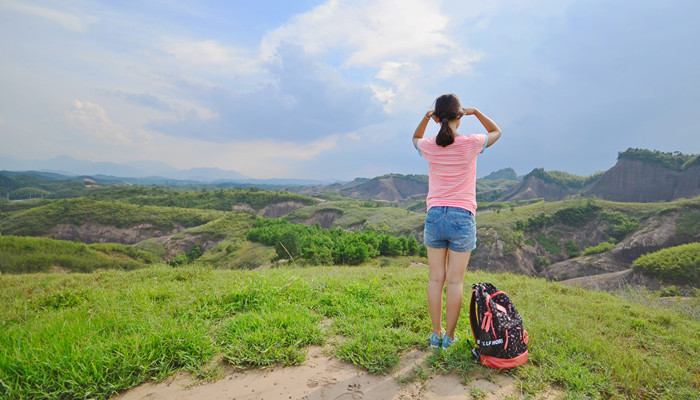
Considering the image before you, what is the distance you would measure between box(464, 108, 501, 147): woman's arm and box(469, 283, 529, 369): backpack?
69.5 inches

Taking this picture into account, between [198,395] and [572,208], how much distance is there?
7194 centimetres

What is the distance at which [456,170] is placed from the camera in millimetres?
3125

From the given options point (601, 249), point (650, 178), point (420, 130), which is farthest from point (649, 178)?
point (420, 130)

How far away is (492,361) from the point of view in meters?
2.98

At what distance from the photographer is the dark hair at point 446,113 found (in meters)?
3.03

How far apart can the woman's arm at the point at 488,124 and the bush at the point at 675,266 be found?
41872 millimetres

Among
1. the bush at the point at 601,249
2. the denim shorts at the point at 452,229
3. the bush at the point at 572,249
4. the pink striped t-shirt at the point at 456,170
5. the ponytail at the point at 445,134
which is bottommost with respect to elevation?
the bush at the point at 572,249

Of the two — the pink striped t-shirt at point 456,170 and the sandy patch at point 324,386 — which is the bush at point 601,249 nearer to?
the sandy patch at point 324,386

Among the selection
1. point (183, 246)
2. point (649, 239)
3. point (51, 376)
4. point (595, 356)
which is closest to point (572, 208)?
point (649, 239)

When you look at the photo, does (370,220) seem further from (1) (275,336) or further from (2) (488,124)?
(1) (275,336)

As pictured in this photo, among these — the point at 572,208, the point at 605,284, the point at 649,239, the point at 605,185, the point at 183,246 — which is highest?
the point at 605,185

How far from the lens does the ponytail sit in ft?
9.92

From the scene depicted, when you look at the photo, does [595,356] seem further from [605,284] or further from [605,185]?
[605,185]

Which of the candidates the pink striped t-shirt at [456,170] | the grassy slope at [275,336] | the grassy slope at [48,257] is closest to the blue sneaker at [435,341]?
the grassy slope at [275,336]
